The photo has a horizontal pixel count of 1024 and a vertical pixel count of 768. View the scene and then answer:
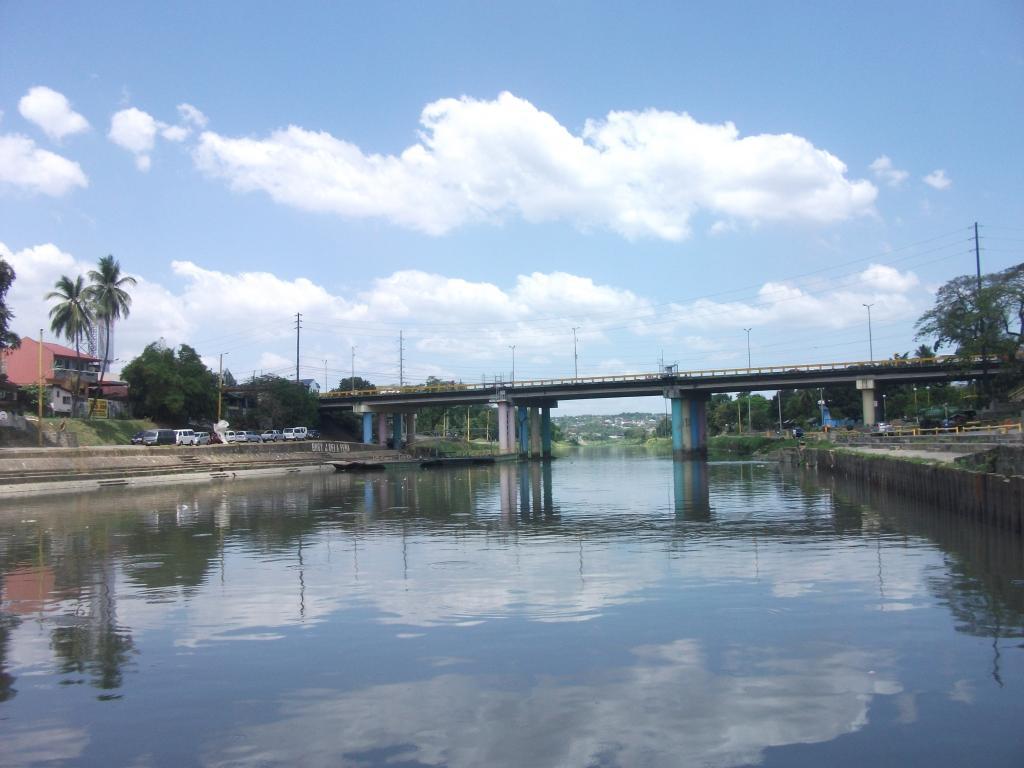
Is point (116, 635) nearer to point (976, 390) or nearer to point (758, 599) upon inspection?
point (758, 599)

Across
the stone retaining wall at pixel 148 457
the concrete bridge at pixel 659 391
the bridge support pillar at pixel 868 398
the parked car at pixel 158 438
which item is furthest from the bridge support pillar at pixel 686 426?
the parked car at pixel 158 438

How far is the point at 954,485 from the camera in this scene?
30.1 metres

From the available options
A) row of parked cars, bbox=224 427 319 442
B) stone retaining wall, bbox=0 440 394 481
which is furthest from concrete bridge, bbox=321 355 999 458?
stone retaining wall, bbox=0 440 394 481

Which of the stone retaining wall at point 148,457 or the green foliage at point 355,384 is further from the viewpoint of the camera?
the green foliage at point 355,384

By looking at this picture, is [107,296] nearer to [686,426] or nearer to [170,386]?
[170,386]

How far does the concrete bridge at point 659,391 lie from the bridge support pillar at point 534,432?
0.53 feet

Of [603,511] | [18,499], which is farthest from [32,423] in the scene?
[603,511]

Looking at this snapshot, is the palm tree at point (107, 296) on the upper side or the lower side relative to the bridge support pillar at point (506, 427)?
upper

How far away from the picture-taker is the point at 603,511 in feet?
122

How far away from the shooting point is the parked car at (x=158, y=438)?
7606 centimetres

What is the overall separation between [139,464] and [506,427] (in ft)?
208

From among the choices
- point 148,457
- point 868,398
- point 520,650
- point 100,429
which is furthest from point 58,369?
point 520,650

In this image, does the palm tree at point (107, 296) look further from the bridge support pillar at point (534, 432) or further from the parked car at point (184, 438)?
the bridge support pillar at point (534, 432)

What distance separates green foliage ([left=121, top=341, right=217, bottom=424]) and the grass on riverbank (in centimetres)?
602
